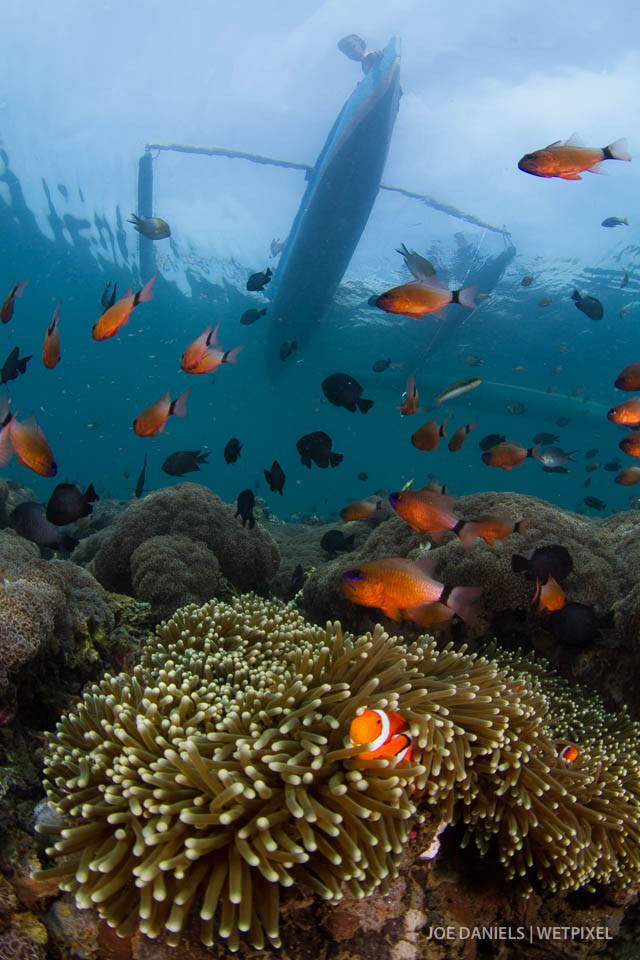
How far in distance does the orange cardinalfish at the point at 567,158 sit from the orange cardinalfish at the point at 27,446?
4.71 m

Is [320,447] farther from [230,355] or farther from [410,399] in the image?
[230,355]

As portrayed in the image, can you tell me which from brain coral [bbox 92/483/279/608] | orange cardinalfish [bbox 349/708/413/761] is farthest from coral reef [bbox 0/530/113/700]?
brain coral [bbox 92/483/279/608]

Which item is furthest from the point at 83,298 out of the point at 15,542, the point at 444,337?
the point at 15,542

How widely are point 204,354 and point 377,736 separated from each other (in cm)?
443

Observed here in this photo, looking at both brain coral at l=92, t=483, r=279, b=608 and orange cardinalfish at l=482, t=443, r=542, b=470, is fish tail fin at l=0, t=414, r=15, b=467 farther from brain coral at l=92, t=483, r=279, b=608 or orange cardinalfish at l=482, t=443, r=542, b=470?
orange cardinalfish at l=482, t=443, r=542, b=470

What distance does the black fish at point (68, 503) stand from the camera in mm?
4758

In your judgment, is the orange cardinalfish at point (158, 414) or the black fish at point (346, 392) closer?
the orange cardinalfish at point (158, 414)

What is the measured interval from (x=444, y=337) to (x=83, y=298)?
3091 centimetres

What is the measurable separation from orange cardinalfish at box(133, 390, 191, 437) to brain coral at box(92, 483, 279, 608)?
212 cm

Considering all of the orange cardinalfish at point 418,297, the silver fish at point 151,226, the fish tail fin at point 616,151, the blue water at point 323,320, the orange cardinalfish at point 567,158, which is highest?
the fish tail fin at point 616,151

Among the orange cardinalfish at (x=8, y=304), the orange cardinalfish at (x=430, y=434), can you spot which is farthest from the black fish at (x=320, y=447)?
the orange cardinalfish at (x=8, y=304)

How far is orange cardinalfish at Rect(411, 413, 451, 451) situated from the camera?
5873 mm

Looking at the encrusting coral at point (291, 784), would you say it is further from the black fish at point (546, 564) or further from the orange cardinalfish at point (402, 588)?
the black fish at point (546, 564)

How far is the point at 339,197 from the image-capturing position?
771 inches
